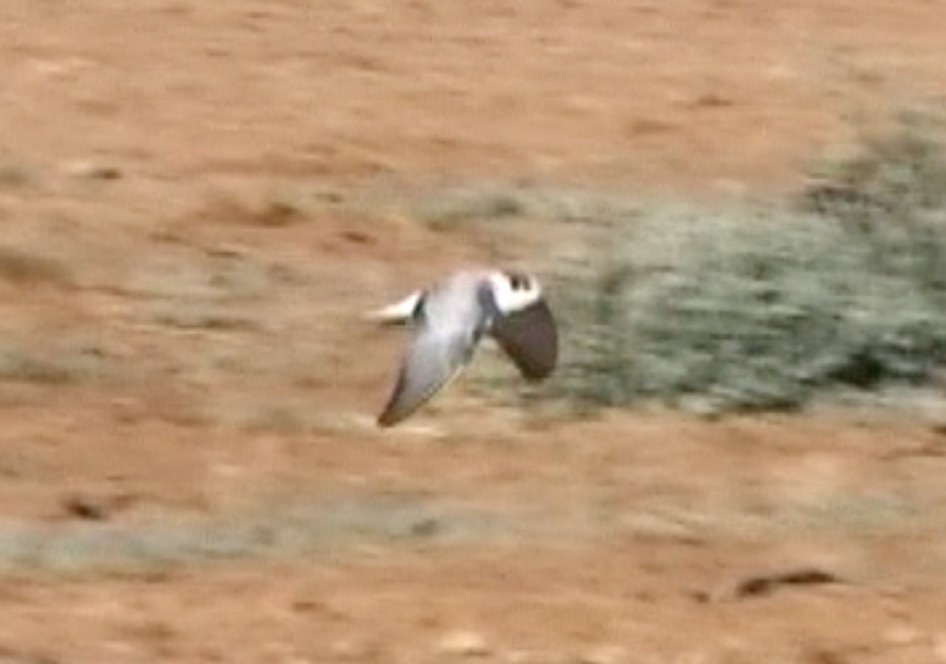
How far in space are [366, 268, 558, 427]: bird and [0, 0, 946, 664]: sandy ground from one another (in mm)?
243

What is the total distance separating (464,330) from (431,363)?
0.08m

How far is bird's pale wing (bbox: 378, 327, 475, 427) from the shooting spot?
6.98 m

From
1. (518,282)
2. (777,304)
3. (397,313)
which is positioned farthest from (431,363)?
(777,304)

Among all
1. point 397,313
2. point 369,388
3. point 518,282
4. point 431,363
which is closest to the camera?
point 431,363

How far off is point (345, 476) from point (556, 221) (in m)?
2.53

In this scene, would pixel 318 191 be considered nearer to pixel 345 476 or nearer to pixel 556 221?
pixel 556 221

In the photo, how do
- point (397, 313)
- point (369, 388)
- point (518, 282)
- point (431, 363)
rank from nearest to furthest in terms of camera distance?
point (431, 363), point (518, 282), point (397, 313), point (369, 388)

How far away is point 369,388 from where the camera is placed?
27.5 ft

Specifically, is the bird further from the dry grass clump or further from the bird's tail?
the dry grass clump

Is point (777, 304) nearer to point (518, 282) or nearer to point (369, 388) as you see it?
point (369, 388)

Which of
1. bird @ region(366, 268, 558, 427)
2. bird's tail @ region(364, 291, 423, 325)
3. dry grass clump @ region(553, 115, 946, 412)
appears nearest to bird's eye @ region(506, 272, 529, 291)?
bird @ region(366, 268, 558, 427)

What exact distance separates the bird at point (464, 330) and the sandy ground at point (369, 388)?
0.80 ft

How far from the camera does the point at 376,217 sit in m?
10.1

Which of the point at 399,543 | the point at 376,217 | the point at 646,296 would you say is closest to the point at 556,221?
the point at 376,217
